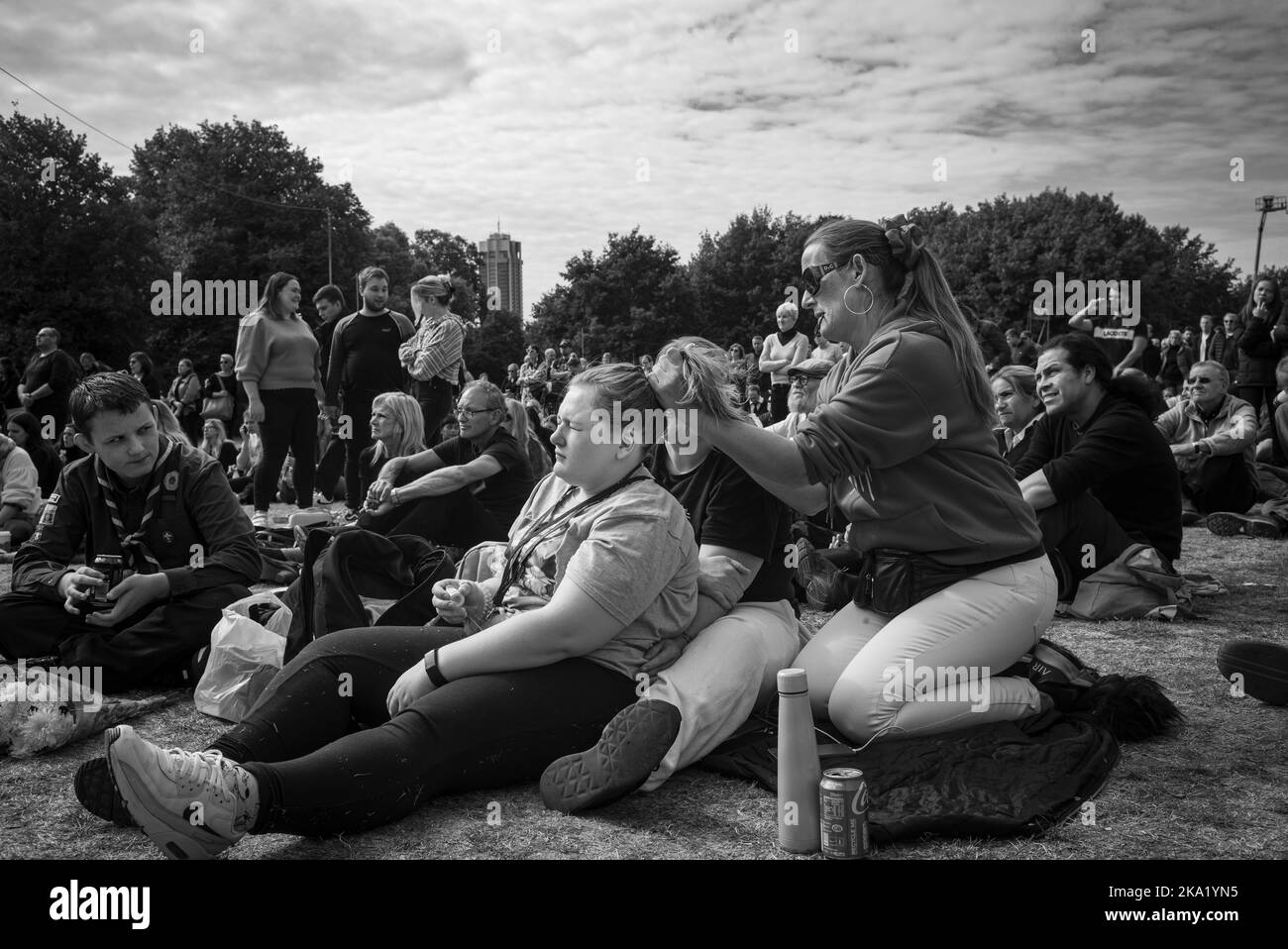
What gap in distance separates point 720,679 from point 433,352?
18.3 ft

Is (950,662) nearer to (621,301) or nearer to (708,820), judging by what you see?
(708,820)

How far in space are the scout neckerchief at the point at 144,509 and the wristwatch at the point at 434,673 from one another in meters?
1.92

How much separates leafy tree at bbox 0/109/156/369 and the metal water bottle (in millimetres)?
34547

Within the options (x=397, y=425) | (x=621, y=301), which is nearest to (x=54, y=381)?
(x=397, y=425)

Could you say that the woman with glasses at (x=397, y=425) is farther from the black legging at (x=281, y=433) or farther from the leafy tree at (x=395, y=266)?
the leafy tree at (x=395, y=266)

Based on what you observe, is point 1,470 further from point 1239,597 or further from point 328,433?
point 1239,597

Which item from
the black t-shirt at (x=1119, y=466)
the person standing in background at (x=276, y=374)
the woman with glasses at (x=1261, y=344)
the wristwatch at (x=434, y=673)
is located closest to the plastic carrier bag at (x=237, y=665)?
the wristwatch at (x=434, y=673)

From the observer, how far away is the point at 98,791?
2570mm

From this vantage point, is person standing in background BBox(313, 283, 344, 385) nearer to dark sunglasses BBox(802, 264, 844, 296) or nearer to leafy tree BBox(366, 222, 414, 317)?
dark sunglasses BBox(802, 264, 844, 296)

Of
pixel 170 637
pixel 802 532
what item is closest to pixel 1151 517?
pixel 802 532

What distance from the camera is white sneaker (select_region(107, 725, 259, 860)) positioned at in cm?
224

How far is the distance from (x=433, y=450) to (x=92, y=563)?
2.24 meters
